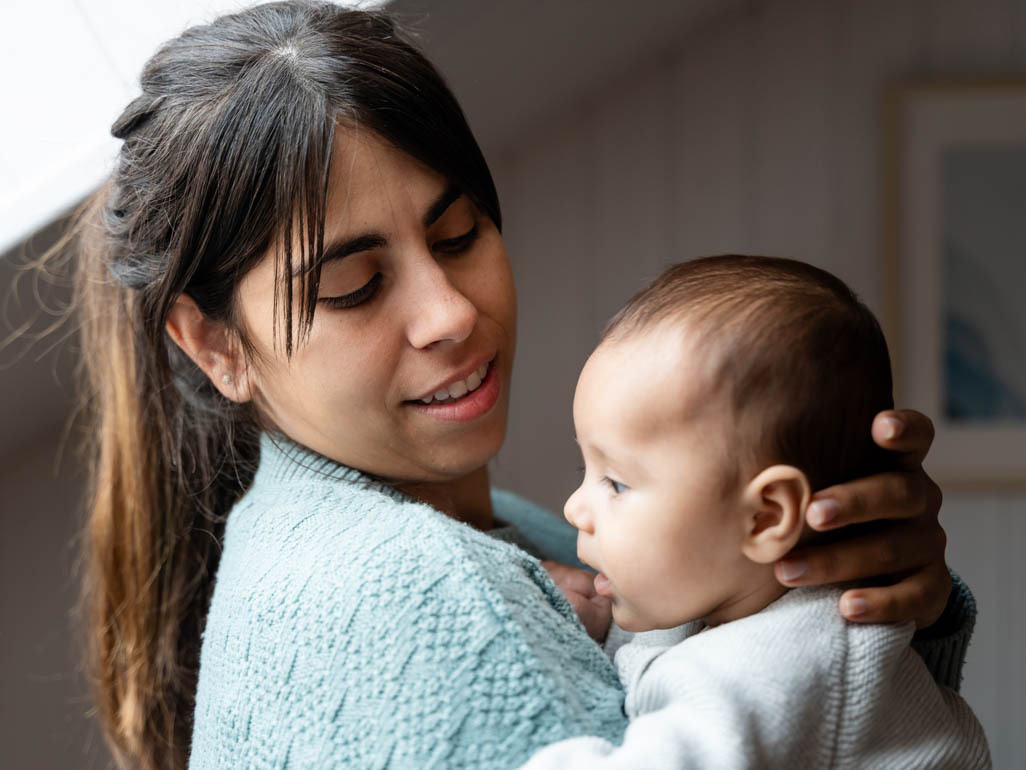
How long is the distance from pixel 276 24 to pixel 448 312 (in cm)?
38

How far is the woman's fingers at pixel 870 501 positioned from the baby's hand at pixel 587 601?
350 mm

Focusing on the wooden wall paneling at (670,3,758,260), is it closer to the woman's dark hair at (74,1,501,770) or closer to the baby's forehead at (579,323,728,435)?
the woman's dark hair at (74,1,501,770)

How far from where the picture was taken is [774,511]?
897 millimetres

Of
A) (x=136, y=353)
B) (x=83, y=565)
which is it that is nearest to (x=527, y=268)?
(x=83, y=565)

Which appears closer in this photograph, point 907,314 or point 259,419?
point 259,419

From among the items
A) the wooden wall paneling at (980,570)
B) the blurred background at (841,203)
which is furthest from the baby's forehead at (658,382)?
the wooden wall paneling at (980,570)

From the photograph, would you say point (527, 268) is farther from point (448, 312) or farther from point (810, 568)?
point (810, 568)

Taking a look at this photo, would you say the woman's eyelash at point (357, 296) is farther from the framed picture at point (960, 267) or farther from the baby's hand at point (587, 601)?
the framed picture at point (960, 267)

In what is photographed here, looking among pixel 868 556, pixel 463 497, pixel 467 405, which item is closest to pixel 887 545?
pixel 868 556

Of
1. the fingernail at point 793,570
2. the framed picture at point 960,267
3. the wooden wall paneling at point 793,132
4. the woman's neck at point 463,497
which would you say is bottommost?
the framed picture at point 960,267

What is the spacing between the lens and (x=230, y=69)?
1.08 m

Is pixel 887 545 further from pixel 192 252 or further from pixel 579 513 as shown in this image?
pixel 192 252

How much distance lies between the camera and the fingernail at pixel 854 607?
0.89 meters

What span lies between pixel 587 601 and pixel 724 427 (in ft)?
1.24
